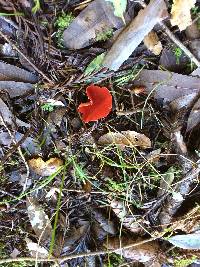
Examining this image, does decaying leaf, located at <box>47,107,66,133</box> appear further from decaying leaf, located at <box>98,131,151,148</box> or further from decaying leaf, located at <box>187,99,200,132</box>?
→ decaying leaf, located at <box>187,99,200,132</box>

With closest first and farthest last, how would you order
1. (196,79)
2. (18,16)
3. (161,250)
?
(18,16), (196,79), (161,250)

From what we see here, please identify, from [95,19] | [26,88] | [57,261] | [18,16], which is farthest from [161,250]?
[18,16]

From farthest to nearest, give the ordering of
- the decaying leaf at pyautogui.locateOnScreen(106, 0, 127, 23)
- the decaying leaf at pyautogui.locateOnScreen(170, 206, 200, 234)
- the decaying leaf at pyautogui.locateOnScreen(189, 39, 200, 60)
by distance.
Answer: the decaying leaf at pyautogui.locateOnScreen(170, 206, 200, 234) < the decaying leaf at pyautogui.locateOnScreen(189, 39, 200, 60) < the decaying leaf at pyautogui.locateOnScreen(106, 0, 127, 23)

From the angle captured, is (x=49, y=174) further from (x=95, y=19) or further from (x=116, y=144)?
(x=95, y=19)

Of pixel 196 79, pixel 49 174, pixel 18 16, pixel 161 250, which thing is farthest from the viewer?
pixel 161 250

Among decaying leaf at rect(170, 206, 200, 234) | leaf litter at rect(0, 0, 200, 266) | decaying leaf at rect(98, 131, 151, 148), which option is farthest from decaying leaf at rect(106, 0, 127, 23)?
decaying leaf at rect(170, 206, 200, 234)

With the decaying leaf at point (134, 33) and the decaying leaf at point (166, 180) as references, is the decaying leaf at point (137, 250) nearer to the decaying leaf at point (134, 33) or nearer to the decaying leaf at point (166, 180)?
the decaying leaf at point (166, 180)
